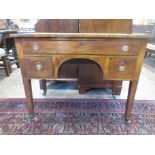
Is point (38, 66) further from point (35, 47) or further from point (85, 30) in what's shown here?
point (85, 30)

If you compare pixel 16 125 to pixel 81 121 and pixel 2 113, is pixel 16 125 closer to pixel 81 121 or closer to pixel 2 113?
pixel 2 113

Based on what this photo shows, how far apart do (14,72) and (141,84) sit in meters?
2.19

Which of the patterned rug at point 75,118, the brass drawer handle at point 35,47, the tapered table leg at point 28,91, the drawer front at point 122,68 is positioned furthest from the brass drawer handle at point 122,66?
the tapered table leg at point 28,91

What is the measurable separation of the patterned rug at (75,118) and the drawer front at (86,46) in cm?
65

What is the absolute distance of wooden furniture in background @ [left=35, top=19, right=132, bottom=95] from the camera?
1.68 m

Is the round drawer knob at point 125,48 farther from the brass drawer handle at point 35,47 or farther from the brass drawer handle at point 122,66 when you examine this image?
the brass drawer handle at point 35,47

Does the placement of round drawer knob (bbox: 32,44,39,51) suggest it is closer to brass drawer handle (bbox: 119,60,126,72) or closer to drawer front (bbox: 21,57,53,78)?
drawer front (bbox: 21,57,53,78)

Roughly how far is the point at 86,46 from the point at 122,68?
0.33 meters

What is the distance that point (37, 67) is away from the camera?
118 centimetres

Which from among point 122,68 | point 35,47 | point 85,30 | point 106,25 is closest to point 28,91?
point 35,47

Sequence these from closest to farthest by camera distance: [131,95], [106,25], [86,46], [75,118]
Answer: [86,46]
[131,95]
[75,118]
[106,25]

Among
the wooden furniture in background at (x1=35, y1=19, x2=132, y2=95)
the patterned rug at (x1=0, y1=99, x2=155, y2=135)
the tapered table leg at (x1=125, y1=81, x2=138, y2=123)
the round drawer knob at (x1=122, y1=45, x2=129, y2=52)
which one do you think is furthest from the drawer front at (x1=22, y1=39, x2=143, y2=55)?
the patterned rug at (x1=0, y1=99, x2=155, y2=135)

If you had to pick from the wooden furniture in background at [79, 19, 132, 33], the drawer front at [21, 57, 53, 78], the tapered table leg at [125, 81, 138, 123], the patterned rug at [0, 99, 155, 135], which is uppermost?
the wooden furniture in background at [79, 19, 132, 33]

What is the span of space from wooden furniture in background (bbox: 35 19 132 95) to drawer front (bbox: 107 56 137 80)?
0.51 metres
